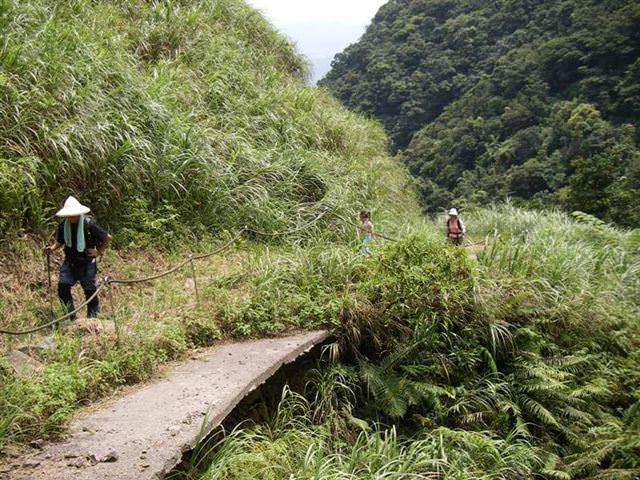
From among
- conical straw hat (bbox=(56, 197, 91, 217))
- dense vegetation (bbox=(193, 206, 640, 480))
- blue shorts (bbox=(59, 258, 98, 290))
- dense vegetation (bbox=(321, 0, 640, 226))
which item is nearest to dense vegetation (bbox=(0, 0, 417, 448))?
blue shorts (bbox=(59, 258, 98, 290))

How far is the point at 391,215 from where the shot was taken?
10836 mm

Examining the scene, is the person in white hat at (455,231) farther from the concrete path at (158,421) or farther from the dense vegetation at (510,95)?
the dense vegetation at (510,95)

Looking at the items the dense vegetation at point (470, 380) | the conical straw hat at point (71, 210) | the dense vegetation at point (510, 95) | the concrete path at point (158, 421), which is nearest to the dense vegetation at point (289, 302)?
the dense vegetation at point (470, 380)

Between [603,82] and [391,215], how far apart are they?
1191 inches

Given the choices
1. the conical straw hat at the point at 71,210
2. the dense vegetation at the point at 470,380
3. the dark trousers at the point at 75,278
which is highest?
the conical straw hat at the point at 71,210

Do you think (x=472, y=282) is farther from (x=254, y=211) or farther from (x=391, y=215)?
(x=391, y=215)

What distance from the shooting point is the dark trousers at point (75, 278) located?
209 inches

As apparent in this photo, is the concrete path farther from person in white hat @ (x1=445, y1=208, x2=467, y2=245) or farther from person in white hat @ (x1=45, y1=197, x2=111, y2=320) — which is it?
person in white hat @ (x1=445, y1=208, x2=467, y2=245)

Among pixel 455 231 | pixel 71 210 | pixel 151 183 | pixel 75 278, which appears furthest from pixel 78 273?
pixel 455 231

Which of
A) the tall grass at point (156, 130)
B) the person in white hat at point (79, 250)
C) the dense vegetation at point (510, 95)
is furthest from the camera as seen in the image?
the dense vegetation at point (510, 95)

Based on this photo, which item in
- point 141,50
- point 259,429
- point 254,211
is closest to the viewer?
point 259,429

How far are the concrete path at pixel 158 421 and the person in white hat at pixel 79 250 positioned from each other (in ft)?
4.57

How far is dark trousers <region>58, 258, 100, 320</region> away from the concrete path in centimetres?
122

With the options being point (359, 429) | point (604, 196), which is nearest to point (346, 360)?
point (359, 429)
